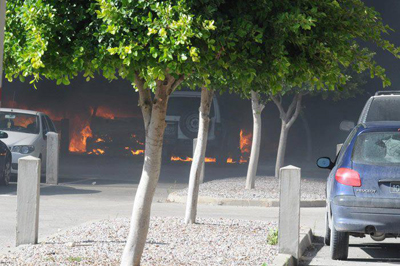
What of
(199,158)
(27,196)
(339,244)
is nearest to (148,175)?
(27,196)

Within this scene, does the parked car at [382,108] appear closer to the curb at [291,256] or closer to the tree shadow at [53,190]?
the curb at [291,256]

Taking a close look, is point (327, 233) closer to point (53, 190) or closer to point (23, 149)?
point (53, 190)

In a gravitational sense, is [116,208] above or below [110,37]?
below

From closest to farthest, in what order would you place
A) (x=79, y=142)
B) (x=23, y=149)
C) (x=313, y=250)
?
(x=313, y=250), (x=23, y=149), (x=79, y=142)

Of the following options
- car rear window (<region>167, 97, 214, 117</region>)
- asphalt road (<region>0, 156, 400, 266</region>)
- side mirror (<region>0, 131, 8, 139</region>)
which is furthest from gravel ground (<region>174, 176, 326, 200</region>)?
car rear window (<region>167, 97, 214, 117</region>)

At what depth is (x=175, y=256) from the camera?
8211mm

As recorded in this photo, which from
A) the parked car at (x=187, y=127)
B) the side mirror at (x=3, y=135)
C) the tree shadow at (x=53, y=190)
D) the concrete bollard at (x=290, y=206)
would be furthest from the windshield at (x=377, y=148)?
the parked car at (x=187, y=127)

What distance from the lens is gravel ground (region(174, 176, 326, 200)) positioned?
16.0 m

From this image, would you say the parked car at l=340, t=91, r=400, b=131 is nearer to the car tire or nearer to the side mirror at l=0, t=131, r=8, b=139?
the car tire

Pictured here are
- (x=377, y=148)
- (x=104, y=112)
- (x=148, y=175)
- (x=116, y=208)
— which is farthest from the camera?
(x=104, y=112)

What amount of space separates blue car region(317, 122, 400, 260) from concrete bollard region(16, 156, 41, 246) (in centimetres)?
333

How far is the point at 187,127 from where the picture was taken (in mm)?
25531

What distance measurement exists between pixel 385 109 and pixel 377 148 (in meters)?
3.01

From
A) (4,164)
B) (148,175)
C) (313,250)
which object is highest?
(148,175)
